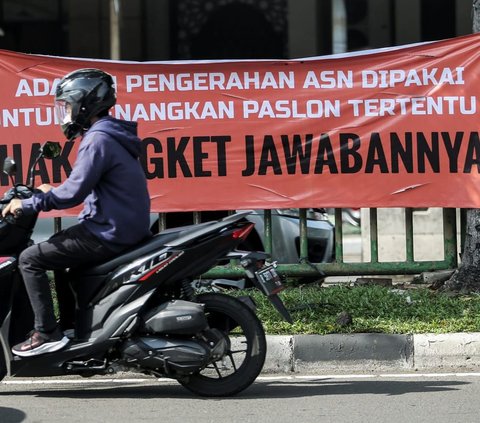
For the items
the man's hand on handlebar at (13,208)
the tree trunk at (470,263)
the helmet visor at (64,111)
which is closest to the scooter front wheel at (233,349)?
the man's hand on handlebar at (13,208)

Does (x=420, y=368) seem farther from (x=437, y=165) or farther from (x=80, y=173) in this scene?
(x=80, y=173)

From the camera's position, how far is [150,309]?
5.89 meters

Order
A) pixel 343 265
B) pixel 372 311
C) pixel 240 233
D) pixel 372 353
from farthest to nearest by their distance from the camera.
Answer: pixel 343 265 < pixel 372 311 < pixel 372 353 < pixel 240 233

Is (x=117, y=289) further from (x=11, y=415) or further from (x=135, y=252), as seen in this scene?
(x=11, y=415)

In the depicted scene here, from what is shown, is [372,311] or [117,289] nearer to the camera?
[117,289]

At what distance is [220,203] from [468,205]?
72.7 inches

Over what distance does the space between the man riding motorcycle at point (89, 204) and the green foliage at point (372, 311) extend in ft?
5.75

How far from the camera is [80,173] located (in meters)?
5.76

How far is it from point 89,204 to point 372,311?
251 cm

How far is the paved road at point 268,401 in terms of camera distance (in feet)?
18.2

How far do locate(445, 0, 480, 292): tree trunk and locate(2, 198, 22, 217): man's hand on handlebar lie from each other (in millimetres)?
3873

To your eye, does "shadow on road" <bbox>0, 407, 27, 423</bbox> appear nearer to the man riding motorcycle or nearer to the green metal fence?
the man riding motorcycle

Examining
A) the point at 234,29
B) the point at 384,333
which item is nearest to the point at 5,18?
the point at 234,29

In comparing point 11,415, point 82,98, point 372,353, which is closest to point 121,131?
point 82,98
